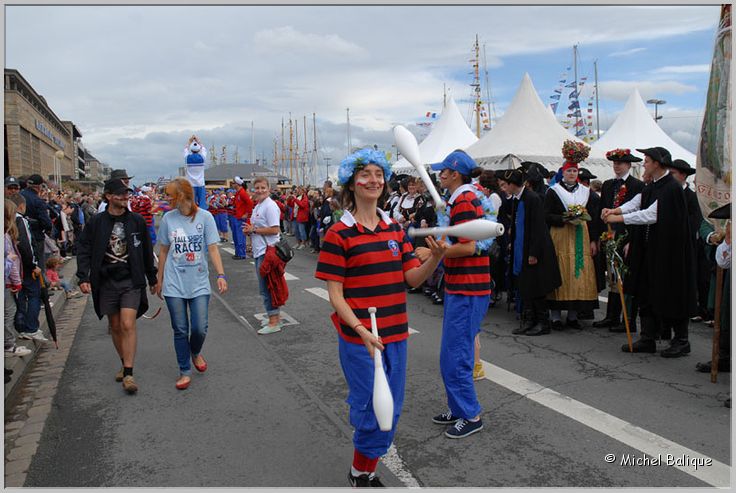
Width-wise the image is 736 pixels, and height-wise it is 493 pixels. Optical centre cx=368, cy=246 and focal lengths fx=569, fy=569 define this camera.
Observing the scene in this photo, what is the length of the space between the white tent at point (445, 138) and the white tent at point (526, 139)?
12.5ft

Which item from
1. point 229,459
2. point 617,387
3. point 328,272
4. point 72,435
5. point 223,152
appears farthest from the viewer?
point 223,152

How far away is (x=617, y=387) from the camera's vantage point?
16.7 feet

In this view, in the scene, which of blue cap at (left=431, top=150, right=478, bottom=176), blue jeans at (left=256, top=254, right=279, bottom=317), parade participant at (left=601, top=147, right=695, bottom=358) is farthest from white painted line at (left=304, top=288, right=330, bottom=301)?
blue cap at (left=431, top=150, right=478, bottom=176)

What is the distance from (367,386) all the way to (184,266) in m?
2.87

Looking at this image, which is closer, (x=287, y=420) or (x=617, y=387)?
(x=287, y=420)

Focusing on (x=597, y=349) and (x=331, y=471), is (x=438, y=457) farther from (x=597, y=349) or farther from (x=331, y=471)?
(x=597, y=349)

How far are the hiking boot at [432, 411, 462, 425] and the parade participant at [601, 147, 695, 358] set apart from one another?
2875 millimetres

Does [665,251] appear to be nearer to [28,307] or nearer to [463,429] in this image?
[463,429]

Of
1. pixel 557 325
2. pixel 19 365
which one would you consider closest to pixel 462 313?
pixel 557 325

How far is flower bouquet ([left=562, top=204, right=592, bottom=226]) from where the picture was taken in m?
6.92

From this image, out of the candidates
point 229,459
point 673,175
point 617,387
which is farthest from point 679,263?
point 229,459

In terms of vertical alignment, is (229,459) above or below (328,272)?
below

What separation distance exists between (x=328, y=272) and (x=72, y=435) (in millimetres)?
2742

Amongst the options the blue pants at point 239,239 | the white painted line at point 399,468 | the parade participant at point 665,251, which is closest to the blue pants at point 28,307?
the white painted line at point 399,468
